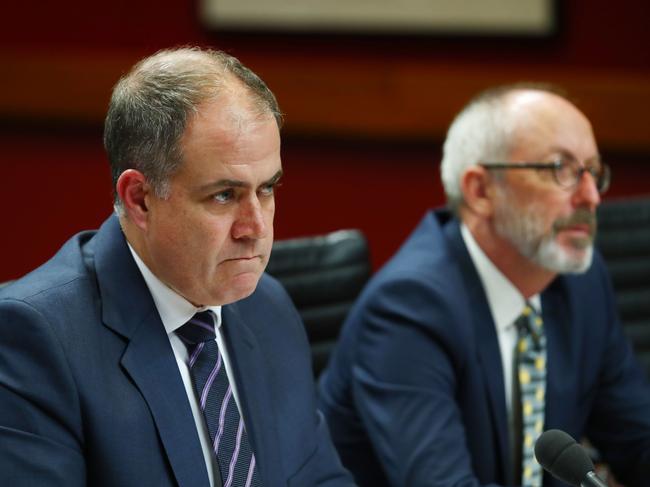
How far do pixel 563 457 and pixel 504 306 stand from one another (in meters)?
0.80

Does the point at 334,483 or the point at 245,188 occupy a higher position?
the point at 245,188

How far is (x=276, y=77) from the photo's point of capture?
11.5 feet

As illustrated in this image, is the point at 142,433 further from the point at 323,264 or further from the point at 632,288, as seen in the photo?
the point at 632,288

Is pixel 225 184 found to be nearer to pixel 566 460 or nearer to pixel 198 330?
pixel 198 330

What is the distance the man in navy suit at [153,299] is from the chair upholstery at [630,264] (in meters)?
1.44

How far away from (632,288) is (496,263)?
67 centimetres

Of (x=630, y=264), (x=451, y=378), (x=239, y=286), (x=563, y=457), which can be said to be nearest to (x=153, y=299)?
(x=239, y=286)

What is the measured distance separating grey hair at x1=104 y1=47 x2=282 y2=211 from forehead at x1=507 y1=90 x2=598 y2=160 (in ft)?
2.87

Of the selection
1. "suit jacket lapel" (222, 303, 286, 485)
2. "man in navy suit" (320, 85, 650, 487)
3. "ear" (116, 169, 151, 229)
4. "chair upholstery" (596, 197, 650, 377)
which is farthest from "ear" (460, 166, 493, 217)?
"ear" (116, 169, 151, 229)

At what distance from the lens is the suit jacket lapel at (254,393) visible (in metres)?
1.55

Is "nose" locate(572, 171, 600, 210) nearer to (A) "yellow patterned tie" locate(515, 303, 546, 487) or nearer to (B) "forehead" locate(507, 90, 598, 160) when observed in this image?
(B) "forehead" locate(507, 90, 598, 160)

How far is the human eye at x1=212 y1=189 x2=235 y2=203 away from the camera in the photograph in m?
1.39

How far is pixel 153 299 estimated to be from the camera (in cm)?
148

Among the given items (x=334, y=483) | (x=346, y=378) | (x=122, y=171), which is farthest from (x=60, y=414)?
(x=346, y=378)
